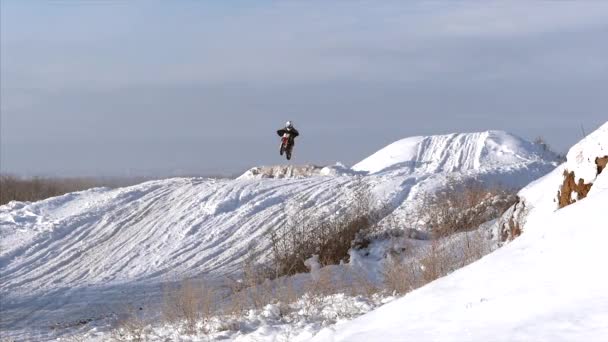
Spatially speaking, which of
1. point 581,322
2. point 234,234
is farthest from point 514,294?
point 234,234

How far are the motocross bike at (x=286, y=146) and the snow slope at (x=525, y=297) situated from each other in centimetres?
1116

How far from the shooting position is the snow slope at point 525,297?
5496 mm

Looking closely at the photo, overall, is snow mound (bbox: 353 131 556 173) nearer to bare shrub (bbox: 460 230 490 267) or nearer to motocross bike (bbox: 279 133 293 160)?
motocross bike (bbox: 279 133 293 160)

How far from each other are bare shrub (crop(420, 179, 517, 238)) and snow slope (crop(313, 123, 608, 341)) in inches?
376

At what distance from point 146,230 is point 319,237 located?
5292mm

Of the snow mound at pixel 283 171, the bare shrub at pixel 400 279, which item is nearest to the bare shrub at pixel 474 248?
the bare shrub at pixel 400 279

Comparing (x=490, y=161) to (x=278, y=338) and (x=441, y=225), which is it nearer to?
(x=441, y=225)

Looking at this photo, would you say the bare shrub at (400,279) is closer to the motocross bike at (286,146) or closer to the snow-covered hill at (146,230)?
the motocross bike at (286,146)

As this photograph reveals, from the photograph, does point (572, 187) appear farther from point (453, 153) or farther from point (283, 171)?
point (283, 171)

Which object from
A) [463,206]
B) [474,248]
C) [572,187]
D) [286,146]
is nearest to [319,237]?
[286,146]

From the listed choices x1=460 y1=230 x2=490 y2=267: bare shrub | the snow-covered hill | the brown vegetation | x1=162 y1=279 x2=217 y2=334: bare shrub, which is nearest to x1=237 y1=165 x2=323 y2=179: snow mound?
the snow-covered hill

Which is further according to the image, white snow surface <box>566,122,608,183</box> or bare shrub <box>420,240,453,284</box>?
bare shrub <box>420,240,453,284</box>

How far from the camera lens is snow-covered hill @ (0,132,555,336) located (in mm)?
18703

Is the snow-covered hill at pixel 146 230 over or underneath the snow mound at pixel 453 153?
underneath
